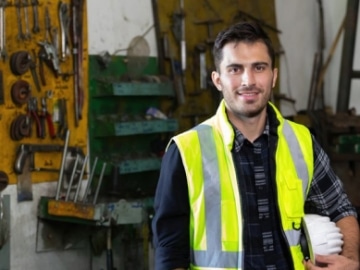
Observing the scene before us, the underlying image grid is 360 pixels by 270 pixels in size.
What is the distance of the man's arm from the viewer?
188cm

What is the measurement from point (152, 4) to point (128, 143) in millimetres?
819

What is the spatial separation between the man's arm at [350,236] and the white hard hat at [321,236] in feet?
0.09

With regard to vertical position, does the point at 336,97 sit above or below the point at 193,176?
above

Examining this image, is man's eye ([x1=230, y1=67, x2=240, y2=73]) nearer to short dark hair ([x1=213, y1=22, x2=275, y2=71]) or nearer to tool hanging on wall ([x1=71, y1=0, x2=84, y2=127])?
short dark hair ([x1=213, y1=22, x2=275, y2=71])

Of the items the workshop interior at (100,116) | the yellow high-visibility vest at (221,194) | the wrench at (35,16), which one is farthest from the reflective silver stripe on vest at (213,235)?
the wrench at (35,16)

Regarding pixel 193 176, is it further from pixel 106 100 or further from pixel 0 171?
pixel 106 100

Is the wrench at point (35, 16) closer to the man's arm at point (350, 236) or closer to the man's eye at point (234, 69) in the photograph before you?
the man's eye at point (234, 69)

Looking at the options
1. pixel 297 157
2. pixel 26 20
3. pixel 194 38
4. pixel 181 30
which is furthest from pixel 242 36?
pixel 194 38

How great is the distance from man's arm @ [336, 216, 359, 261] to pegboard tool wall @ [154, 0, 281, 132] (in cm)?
A: 265

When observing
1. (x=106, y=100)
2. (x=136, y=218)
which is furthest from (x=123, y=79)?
(x=136, y=218)

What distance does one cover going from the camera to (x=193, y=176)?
173 centimetres

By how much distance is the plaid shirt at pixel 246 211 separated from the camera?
5.61 ft

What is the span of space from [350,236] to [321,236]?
11 cm

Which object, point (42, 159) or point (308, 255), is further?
point (42, 159)
